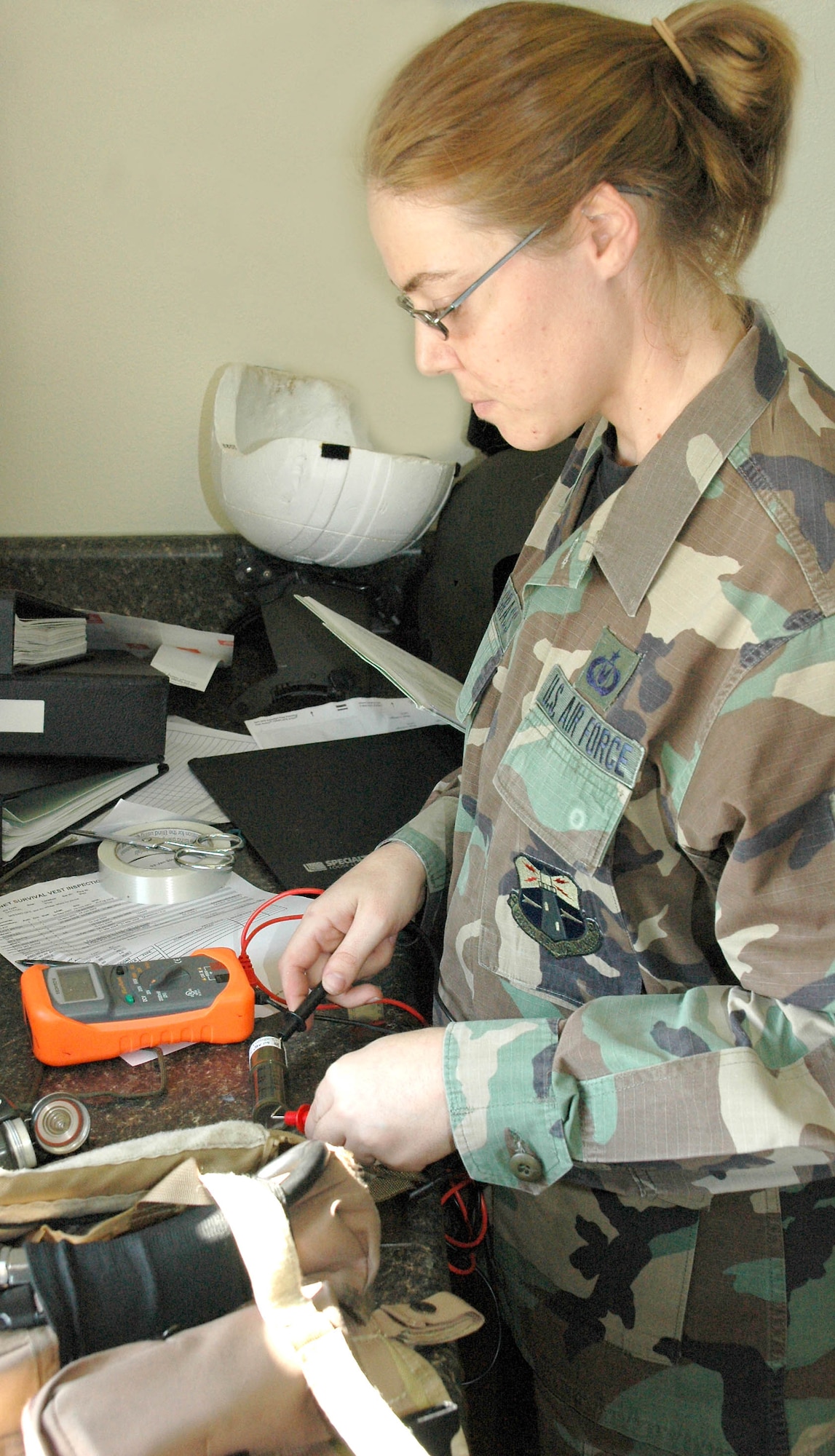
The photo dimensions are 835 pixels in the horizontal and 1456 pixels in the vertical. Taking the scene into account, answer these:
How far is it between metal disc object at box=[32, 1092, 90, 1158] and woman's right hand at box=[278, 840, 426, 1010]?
187 mm

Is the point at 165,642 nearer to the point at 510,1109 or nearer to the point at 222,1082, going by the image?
the point at 222,1082

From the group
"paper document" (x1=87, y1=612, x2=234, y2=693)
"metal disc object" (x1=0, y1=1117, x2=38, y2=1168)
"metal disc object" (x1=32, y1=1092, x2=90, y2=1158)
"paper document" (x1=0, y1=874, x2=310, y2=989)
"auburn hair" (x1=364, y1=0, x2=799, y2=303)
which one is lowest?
"paper document" (x1=87, y1=612, x2=234, y2=693)

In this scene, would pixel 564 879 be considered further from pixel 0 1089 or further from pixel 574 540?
pixel 0 1089

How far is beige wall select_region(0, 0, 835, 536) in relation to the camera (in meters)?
1.39

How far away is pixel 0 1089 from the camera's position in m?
0.73

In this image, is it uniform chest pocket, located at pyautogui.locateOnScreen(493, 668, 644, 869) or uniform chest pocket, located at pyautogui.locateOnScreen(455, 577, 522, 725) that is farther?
uniform chest pocket, located at pyautogui.locateOnScreen(455, 577, 522, 725)

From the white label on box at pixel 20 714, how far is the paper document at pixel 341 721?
288 mm

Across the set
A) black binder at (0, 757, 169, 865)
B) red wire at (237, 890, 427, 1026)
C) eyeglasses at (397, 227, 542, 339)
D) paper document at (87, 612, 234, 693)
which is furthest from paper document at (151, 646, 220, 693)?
eyeglasses at (397, 227, 542, 339)

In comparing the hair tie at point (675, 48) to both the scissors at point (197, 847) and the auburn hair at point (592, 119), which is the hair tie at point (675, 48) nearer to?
the auburn hair at point (592, 119)

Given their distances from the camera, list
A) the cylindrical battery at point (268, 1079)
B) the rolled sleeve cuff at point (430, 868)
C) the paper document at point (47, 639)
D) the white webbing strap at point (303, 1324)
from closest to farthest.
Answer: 1. the white webbing strap at point (303, 1324)
2. the cylindrical battery at point (268, 1079)
3. the rolled sleeve cuff at point (430, 868)
4. the paper document at point (47, 639)

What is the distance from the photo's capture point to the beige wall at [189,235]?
1395mm

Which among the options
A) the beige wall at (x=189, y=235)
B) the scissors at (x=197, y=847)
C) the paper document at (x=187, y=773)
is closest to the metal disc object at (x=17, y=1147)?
the scissors at (x=197, y=847)

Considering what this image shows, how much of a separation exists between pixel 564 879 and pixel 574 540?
241mm

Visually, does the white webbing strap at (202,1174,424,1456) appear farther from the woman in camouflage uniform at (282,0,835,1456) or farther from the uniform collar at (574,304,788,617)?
the uniform collar at (574,304,788,617)
